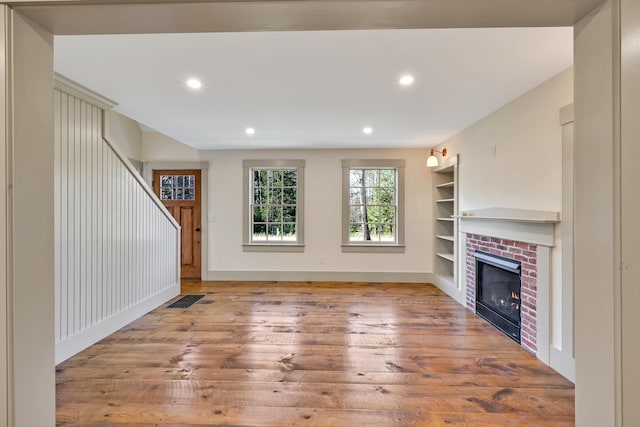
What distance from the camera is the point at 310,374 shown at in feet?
7.70

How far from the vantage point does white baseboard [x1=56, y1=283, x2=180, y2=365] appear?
101 inches

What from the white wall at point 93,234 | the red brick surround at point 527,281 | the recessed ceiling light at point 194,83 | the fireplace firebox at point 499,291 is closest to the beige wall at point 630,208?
the red brick surround at point 527,281

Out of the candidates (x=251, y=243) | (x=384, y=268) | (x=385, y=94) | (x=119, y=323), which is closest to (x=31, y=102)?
(x=385, y=94)

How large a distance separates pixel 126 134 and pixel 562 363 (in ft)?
21.2

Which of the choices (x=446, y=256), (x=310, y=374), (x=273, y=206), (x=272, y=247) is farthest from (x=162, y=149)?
(x=446, y=256)

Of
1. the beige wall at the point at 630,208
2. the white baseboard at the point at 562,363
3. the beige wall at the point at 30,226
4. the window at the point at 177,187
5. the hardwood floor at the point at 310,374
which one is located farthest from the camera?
the window at the point at 177,187

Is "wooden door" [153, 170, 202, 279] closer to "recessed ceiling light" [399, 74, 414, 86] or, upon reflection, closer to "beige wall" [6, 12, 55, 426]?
"recessed ceiling light" [399, 74, 414, 86]

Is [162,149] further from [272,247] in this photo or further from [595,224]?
[595,224]

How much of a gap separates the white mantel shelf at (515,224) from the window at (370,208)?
1.66 meters

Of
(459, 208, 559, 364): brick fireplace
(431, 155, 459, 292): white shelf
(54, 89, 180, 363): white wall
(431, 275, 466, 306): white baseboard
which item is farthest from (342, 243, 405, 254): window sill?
(54, 89, 180, 363): white wall

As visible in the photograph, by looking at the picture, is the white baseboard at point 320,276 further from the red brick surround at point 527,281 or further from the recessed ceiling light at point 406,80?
the recessed ceiling light at point 406,80

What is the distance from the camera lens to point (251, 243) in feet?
18.1

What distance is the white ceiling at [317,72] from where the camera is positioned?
191 cm

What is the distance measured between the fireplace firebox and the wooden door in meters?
4.66
